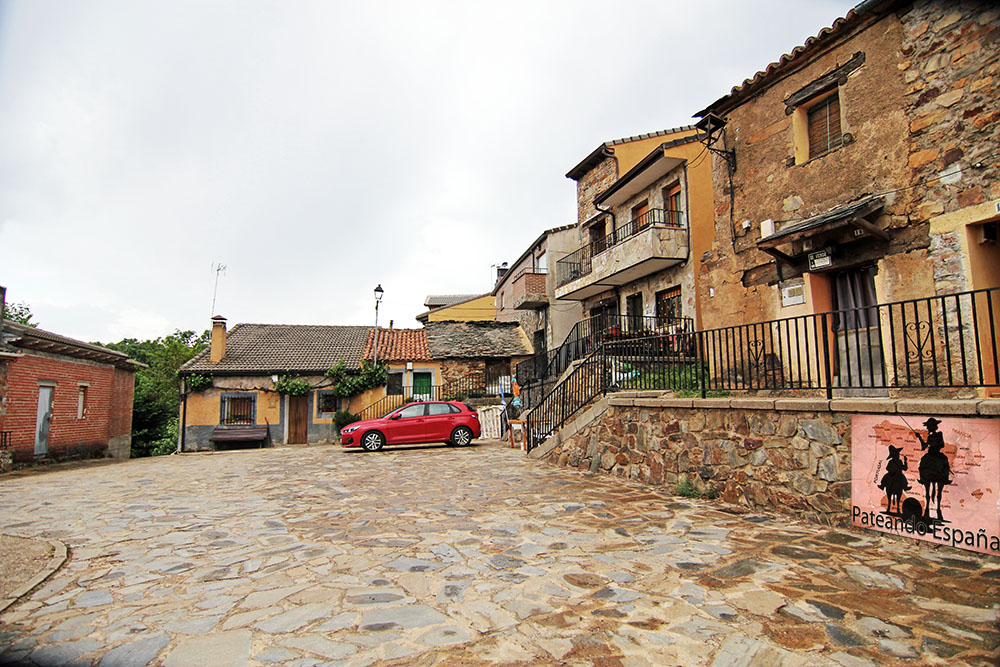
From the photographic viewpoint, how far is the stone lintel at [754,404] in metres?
5.81

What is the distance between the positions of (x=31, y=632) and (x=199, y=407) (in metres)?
21.2

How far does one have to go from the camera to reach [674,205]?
15.7m

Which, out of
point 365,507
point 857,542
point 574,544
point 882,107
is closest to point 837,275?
point 882,107

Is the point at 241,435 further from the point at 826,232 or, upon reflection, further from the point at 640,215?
the point at 826,232

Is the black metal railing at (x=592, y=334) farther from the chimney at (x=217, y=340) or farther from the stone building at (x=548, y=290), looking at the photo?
the chimney at (x=217, y=340)

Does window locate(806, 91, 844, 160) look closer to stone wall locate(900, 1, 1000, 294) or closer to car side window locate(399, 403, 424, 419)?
stone wall locate(900, 1, 1000, 294)

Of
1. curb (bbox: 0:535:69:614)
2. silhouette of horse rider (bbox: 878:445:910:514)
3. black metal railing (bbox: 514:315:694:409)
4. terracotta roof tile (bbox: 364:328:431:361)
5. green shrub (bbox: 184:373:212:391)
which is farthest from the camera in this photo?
terracotta roof tile (bbox: 364:328:431:361)

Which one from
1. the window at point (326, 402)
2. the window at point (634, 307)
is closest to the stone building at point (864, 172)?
the window at point (634, 307)

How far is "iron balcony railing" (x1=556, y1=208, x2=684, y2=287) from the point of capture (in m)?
15.4

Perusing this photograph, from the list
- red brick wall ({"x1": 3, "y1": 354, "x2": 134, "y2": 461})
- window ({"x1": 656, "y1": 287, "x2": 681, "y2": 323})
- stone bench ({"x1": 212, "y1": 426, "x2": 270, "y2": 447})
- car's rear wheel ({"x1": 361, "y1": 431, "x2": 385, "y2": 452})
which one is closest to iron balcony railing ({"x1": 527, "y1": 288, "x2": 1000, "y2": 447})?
window ({"x1": 656, "y1": 287, "x2": 681, "y2": 323})

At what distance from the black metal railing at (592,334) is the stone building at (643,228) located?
308mm

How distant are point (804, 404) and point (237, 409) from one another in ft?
72.2

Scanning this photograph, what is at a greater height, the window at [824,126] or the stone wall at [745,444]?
the window at [824,126]

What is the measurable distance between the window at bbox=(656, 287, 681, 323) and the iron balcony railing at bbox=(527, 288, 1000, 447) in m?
4.47
